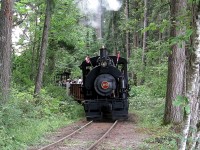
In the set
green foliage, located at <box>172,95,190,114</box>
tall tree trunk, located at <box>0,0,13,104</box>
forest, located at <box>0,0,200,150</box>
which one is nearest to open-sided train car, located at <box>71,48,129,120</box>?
forest, located at <box>0,0,200,150</box>

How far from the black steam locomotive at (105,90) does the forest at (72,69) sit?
1006 millimetres

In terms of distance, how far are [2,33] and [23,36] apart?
12.2 metres

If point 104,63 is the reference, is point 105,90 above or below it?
below

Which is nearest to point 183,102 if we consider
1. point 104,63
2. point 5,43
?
point 5,43

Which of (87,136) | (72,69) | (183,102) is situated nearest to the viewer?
(183,102)

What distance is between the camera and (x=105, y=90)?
45.3 ft

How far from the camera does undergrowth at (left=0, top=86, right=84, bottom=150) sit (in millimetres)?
8462

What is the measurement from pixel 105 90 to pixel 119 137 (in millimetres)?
4046

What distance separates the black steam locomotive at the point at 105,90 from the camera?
13805 mm

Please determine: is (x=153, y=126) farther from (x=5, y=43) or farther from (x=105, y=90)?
(x=5, y=43)

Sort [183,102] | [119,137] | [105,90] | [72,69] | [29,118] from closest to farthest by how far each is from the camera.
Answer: [183,102] < [119,137] < [29,118] < [105,90] < [72,69]

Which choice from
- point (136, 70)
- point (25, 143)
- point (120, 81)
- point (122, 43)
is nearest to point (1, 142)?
point (25, 143)

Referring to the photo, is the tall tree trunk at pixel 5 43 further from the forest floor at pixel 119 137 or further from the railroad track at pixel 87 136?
the railroad track at pixel 87 136

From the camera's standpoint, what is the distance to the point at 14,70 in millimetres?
19688
